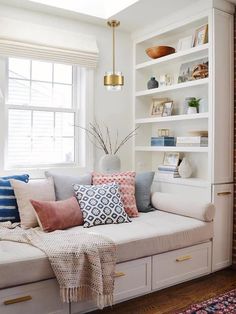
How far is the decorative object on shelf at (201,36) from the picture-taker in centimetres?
328

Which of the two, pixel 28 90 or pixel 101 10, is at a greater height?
pixel 101 10

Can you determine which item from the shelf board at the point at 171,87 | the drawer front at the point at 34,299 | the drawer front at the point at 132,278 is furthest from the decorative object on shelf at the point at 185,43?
the drawer front at the point at 34,299

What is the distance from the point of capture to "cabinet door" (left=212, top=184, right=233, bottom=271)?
316cm

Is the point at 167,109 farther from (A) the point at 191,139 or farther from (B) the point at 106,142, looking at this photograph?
(B) the point at 106,142

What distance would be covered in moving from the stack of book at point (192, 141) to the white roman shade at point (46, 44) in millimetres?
1253

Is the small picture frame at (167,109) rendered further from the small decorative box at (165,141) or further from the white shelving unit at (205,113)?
the small decorative box at (165,141)

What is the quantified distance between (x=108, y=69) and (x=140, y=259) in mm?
2257

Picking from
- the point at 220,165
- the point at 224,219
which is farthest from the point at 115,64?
the point at 224,219

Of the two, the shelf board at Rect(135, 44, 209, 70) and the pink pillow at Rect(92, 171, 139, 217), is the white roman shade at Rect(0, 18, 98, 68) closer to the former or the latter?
the shelf board at Rect(135, 44, 209, 70)

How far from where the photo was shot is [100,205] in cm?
289

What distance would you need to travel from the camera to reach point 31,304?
208 cm

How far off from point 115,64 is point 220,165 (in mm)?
1702

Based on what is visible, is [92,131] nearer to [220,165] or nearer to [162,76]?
[162,76]

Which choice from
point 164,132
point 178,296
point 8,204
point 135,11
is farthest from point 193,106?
point 8,204
